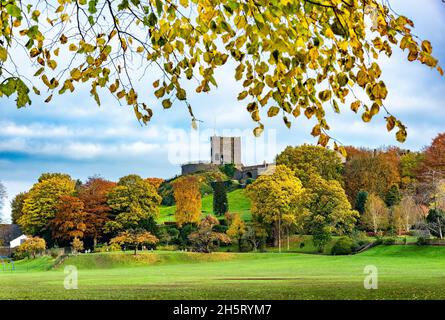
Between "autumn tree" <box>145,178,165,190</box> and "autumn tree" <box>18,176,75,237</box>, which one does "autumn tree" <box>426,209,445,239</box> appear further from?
"autumn tree" <box>145,178,165,190</box>

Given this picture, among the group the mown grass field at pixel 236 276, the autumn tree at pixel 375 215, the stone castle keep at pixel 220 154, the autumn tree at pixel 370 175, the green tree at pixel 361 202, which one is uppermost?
the stone castle keep at pixel 220 154

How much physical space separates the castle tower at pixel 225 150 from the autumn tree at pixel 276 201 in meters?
60.7

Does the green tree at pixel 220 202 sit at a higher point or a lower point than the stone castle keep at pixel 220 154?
lower

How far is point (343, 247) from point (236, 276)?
790 inches

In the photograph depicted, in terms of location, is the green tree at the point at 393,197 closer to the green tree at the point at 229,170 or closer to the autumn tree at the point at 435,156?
the autumn tree at the point at 435,156

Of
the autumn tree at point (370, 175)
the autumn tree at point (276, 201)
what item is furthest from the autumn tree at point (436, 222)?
the autumn tree at point (370, 175)

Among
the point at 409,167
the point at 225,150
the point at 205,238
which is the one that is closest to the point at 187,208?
the point at 205,238

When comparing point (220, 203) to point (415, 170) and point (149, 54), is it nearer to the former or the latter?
point (415, 170)

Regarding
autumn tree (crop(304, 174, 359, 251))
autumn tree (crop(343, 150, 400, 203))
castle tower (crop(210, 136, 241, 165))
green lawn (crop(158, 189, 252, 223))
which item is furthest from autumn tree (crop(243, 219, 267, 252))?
castle tower (crop(210, 136, 241, 165))

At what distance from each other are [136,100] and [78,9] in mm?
1240

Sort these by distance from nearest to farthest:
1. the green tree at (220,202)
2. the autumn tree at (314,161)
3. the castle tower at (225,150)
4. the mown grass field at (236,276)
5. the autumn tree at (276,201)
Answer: the mown grass field at (236,276)
the autumn tree at (276,201)
the autumn tree at (314,161)
the green tree at (220,202)
the castle tower at (225,150)

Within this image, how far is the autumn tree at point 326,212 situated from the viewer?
159 ft

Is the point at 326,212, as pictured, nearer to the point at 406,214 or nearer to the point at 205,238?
the point at 406,214
